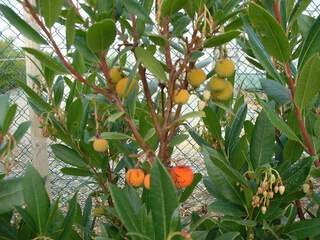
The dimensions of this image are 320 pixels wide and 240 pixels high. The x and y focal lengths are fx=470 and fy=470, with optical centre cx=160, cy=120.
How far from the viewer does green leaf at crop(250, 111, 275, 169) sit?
79 centimetres

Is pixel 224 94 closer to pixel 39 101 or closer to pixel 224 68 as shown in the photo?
pixel 224 68

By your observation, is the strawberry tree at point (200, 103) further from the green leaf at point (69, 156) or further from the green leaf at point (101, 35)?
the green leaf at point (69, 156)

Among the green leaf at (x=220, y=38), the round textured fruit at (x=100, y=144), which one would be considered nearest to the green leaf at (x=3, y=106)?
the round textured fruit at (x=100, y=144)

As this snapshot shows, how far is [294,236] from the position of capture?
0.79 meters

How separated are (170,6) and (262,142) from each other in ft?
0.91

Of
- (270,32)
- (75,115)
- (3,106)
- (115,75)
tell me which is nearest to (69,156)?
(75,115)

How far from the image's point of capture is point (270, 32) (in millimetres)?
646

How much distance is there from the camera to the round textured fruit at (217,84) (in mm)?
760

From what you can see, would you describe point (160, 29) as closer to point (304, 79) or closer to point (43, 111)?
point (304, 79)

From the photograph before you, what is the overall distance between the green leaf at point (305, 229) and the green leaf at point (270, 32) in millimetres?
295

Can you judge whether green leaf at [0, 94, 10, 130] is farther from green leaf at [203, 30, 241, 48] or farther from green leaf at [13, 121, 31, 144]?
green leaf at [203, 30, 241, 48]

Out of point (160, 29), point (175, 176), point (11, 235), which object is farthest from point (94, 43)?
point (11, 235)

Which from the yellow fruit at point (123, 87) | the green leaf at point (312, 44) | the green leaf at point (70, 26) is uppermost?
the green leaf at point (70, 26)

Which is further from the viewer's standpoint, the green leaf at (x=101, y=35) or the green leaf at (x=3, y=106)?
the green leaf at (x=3, y=106)
